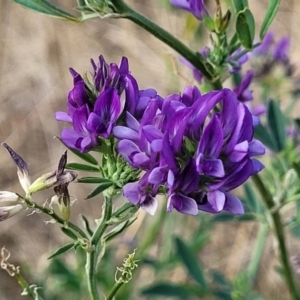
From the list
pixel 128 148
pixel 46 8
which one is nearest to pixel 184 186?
pixel 128 148

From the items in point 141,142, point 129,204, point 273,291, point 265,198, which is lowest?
point 273,291

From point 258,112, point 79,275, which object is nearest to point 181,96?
point 258,112

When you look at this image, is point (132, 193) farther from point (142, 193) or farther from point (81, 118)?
point (81, 118)

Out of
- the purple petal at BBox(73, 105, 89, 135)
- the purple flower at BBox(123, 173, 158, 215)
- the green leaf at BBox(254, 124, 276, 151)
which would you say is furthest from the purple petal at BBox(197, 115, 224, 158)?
the green leaf at BBox(254, 124, 276, 151)

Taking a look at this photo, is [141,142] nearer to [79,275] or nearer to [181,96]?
[181,96]

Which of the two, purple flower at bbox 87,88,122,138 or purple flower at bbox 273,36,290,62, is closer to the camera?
purple flower at bbox 87,88,122,138

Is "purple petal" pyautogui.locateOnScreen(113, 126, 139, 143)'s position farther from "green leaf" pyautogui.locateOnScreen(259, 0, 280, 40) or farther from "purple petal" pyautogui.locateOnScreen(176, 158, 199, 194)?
"green leaf" pyautogui.locateOnScreen(259, 0, 280, 40)
